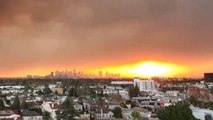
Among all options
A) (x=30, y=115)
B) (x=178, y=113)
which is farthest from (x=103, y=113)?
(x=178, y=113)

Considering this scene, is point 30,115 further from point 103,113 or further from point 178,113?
point 178,113

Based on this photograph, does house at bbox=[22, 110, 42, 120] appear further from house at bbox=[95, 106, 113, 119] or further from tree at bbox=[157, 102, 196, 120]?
tree at bbox=[157, 102, 196, 120]

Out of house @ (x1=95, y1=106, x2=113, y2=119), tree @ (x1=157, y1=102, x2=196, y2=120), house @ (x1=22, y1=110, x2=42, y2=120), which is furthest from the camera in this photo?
house @ (x1=95, y1=106, x2=113, y2=119)

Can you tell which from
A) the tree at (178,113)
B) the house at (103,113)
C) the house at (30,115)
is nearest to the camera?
the tree at (178,113)

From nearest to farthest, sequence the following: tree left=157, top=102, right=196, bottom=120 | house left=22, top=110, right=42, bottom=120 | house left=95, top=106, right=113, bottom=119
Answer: tree left=157, top=102, right=196, bottom=120 → house left=22, top=110, right=42, bottom=120 → house left=95, top=106, right=113, bottom=119

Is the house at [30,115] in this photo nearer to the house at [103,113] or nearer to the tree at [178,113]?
the house at [103,113]

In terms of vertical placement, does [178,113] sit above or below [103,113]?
above

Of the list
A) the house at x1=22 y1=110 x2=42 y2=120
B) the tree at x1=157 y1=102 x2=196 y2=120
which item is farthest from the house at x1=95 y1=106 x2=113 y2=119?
the tree at x1=157 y1=102 x2=196 y2=120

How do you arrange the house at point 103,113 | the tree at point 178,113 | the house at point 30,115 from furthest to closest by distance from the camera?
the house at point 103,113
the house at point 30,115
the tree at point 178,113

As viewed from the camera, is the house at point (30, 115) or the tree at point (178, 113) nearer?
the tree at point (178, 113)

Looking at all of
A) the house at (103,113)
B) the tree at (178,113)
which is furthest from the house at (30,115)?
the tree at (178,113)

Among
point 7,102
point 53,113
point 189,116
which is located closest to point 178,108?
point 189,116
